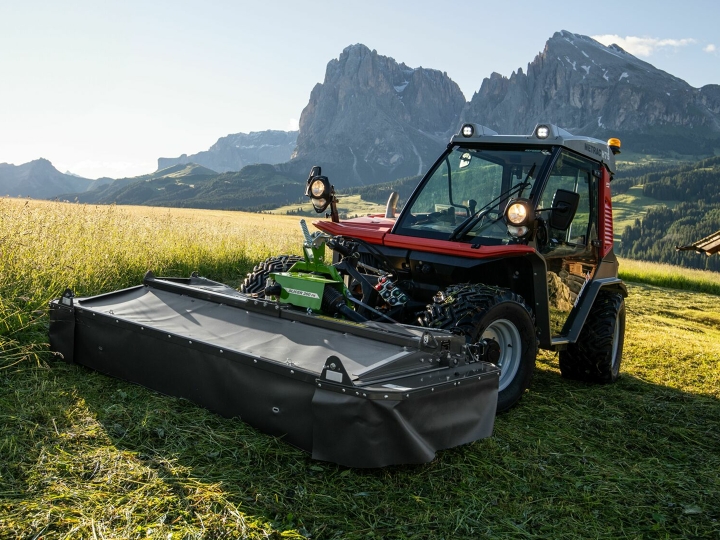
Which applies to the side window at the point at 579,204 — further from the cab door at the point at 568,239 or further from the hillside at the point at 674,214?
the hillside at the point at 674,214

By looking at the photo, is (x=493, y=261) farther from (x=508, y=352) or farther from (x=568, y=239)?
(x=568, y=239)

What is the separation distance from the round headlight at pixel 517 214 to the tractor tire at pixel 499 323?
0.50 metres

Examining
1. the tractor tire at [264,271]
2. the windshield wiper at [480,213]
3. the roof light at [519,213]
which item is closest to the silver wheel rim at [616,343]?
the windshield wiper at [480,213]

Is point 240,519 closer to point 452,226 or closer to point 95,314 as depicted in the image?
point 95,314

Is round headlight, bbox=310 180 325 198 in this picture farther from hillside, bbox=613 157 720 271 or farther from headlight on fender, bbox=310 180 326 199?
hillside, bbox=613 157 720 271

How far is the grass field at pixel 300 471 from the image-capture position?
3.09 metres

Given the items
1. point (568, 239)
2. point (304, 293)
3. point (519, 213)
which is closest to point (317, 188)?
point (304, 293)

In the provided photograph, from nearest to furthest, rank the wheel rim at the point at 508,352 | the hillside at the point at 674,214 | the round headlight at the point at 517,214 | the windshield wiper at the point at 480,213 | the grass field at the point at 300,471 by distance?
the grass field at the point at 300,471
the round headlight at the point at 517,214
the wheel rim at the point at 508,352
the windshield wiper at the point at 480,213
the hillside at the point at 674,214

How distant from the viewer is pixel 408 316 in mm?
5195

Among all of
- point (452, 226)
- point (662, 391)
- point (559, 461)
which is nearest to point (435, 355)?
point (559, 461)

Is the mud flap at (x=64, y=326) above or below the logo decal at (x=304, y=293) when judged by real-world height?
below

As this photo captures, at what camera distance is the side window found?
5.59m

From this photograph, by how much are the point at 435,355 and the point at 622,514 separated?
4.19ft

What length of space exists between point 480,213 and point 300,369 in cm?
250
